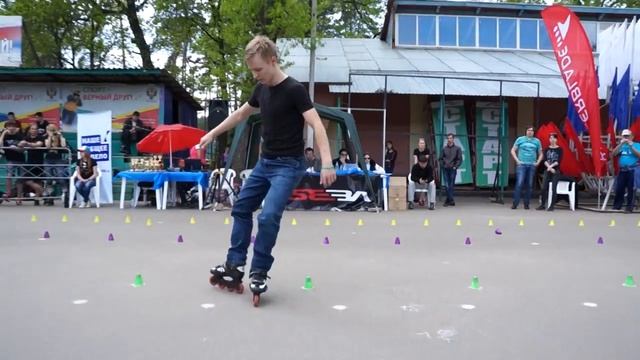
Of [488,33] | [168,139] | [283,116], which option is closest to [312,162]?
[168,139]

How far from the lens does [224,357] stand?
315cm

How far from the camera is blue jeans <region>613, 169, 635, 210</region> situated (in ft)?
41.1

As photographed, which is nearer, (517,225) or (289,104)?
(289,104)

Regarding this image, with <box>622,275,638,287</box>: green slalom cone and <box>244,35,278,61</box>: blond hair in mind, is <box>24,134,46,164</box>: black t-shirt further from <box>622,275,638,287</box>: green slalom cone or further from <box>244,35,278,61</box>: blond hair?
<box>622,275,638,287</box>: green slalom cone

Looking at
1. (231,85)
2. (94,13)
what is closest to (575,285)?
(231,85)

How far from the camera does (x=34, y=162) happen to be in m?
12.7

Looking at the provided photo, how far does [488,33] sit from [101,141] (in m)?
15.7

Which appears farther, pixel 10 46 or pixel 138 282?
pixel 10 46

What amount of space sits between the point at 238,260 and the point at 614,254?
184 inches

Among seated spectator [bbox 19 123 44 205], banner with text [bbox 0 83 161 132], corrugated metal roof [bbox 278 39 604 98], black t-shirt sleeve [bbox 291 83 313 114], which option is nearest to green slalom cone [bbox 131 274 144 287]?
black t-shirt sleeve [bbox 291 83 313 114]

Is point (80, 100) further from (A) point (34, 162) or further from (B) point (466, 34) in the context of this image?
(B) point (466, 34)

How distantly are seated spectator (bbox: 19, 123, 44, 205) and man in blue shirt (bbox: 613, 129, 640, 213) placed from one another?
12592mm

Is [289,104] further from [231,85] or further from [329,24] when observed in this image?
[329,24]

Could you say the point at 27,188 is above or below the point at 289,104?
below
